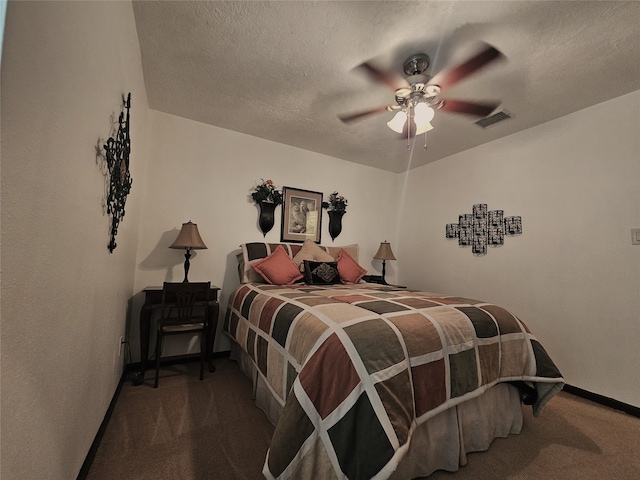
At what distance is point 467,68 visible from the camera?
1.85m

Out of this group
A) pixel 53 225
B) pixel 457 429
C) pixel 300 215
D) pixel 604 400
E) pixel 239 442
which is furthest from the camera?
pixel 300 215

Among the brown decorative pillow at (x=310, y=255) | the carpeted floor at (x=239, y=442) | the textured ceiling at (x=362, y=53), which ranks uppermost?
the textured ceiling at (x=362, y=53)

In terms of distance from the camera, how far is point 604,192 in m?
2.28

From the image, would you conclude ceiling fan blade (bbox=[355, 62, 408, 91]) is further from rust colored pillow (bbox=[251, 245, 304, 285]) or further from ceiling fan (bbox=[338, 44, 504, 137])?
rust colored pillow (bbox=[251, 245, 304, 285])

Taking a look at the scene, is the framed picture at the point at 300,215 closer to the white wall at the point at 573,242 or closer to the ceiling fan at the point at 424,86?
the ceiling fan at the point at 424,86

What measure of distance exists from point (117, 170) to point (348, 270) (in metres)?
2.31

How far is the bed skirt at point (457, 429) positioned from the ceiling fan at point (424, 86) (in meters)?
1.91

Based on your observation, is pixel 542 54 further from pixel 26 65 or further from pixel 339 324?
pixel 26 65

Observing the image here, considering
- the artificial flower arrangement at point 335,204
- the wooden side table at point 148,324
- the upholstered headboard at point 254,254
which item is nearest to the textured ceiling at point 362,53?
Answer: the artificial flower arrangement at point 335,204

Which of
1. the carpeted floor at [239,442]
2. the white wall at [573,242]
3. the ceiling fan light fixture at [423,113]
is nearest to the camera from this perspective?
the carpeted floor at [239,442]

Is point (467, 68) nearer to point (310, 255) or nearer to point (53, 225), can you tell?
point (310, 255)

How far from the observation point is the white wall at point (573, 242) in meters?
2.13

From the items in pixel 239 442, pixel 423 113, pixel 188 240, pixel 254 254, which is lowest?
pixel 239 442

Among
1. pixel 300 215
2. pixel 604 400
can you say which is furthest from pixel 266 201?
pixel 604 400
